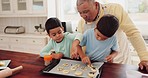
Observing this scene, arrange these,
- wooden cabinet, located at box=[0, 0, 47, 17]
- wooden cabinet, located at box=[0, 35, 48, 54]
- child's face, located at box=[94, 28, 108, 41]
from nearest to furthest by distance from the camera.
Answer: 1. child's face, located at box=[94, 28, 108, 41]
2. wooden cabinet, located at box=[0, 35, 48, 54]
3. wooden cabinet, located at box=[0, 0, 47, 17]

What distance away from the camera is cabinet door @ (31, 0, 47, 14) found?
3206 mm

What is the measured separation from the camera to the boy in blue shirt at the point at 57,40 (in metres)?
1.44

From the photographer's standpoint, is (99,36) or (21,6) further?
(21,6)

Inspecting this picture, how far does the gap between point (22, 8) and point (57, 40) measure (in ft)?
7.39

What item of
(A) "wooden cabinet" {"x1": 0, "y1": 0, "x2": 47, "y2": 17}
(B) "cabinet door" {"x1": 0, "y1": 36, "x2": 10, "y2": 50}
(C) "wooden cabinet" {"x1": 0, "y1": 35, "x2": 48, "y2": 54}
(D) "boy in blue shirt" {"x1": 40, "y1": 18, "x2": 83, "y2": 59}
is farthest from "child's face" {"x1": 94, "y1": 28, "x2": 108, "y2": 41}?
(B) "cabinet door" {"x1": 0, "y1": 36, "x2": 10, "y2": 50}

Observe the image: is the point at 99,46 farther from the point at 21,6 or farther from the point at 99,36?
the point at 21,6

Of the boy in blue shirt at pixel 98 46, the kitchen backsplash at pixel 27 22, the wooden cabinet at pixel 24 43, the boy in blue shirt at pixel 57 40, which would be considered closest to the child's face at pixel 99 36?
the boy in blue shirt at pixel 98 46

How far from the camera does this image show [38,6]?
330 centimetres

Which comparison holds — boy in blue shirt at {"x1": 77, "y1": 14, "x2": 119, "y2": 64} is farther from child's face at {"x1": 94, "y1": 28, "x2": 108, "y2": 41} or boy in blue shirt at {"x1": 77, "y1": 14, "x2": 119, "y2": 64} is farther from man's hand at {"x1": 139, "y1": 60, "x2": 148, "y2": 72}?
man's hand at {"x1": 139, "y1": 60, "x2": 148, "y2": 72}

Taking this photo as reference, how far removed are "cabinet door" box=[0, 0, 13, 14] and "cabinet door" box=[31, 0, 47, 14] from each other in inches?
21.5

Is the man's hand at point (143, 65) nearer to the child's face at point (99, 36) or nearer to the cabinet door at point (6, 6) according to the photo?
the child's face at point (99, 36)

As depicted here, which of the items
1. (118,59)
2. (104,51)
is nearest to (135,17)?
(118,59)

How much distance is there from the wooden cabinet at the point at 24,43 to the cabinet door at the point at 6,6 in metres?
0.55

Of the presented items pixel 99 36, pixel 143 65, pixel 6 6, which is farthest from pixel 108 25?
pixel 6 6
